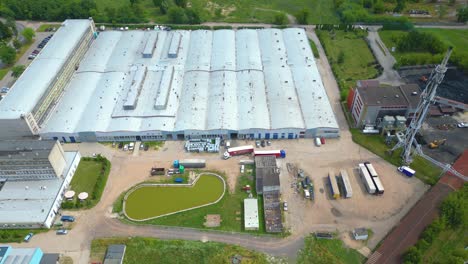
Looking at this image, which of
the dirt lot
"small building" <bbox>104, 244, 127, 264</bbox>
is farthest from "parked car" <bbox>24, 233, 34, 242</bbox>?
the dirt lot

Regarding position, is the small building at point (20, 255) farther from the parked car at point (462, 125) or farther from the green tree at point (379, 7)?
the green tree at point (379, 7)

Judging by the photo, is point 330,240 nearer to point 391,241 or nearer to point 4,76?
point 391,241

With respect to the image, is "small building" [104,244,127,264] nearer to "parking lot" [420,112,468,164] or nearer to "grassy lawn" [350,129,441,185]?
"grassy lawn" [350,129,441,185]

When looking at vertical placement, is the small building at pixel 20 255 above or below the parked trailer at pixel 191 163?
below

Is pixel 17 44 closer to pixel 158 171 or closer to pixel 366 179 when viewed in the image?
pixel 158 171

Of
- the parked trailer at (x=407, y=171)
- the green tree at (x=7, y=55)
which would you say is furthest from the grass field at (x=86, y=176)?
the parked trailer at (x=407, y=171)
